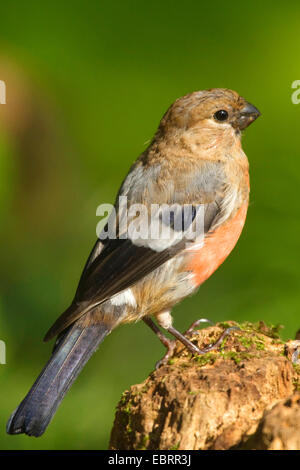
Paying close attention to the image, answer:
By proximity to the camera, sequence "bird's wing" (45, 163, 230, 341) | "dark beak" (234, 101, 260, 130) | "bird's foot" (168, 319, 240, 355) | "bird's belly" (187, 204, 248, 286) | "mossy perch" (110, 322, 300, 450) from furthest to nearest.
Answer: "dark beak" (234, 101, 260, 130), "bird's belly" (187, 204, 248, 286), "bird's wing" (45, 163, 230, 341), "bird's foot" (168, 319, 240, 355), "mossy perch" (110, 322, 300, 450)

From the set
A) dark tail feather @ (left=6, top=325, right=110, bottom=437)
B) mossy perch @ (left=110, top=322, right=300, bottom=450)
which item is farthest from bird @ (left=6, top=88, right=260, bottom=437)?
mossy perch @ (left=110, top=322, right=300, bottom=450)

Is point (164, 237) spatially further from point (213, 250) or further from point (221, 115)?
point (221, 115)

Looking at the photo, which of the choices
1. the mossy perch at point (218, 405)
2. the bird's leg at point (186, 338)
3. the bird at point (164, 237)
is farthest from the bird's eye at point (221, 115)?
the mossy perch at point (218, 405)

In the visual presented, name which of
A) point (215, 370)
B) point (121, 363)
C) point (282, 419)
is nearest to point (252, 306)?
point (121, 363)

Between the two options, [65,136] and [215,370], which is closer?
[215,370]

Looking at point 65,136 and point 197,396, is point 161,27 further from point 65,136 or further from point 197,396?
point 197,396

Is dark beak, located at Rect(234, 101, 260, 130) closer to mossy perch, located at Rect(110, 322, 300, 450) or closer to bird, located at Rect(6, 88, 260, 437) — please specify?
bird, located at Rect(6, 88, 260, 437)

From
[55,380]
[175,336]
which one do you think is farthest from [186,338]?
[55,380]

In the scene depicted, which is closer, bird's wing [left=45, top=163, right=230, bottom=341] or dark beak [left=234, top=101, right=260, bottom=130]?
bird's wing [left=45, top=163, right=230, bottom=341]
